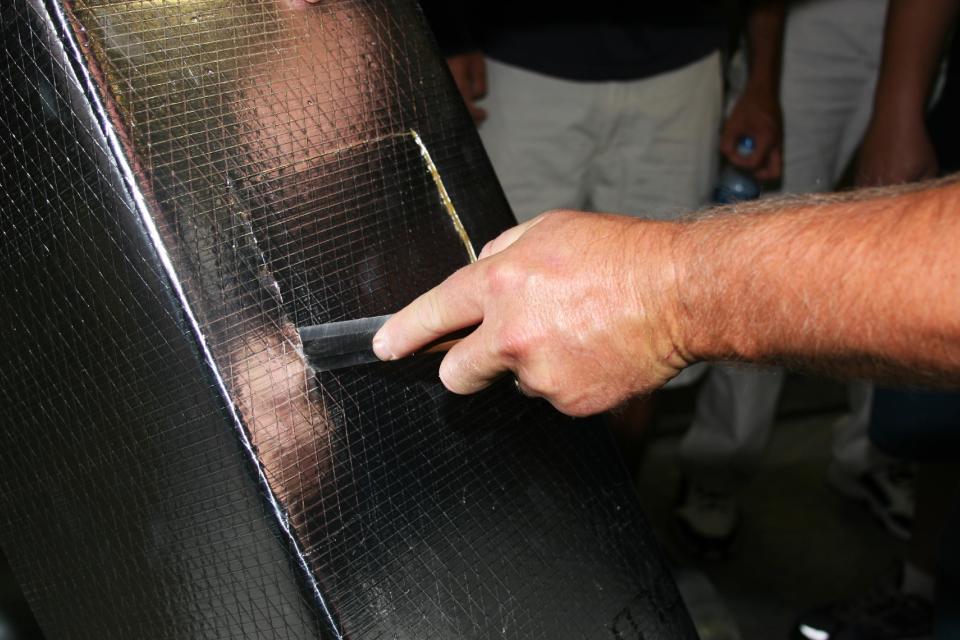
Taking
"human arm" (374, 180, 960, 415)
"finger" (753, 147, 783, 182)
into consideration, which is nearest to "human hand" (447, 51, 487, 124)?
"finger" (753, 147, 783, 182)

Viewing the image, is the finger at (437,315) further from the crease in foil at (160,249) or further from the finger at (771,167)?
the finger at (771,167)

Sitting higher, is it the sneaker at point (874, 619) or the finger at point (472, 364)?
the finger at point (472, 364)

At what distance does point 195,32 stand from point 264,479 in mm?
326

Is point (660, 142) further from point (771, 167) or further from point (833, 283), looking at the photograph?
point (833, 283)

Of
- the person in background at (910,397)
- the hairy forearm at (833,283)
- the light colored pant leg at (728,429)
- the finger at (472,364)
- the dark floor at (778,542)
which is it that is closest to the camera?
the hairy forearm at (833,283)

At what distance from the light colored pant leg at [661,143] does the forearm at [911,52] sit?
0.83 ft

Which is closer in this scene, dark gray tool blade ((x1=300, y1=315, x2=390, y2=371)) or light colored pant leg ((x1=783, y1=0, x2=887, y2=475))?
dark gray tool blade ((x1=300, y1=315, x2=390, y2=371))

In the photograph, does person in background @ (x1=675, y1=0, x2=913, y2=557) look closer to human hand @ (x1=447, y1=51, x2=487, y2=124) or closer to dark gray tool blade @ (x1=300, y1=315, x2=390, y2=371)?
human hand @ (x1=447, y1=51, x2=487, y2=124)

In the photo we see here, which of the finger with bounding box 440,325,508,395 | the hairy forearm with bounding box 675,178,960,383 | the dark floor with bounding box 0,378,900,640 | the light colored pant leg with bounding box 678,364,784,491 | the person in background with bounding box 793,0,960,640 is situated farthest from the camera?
the light colored pant leg with bounding box 678,364,784,491

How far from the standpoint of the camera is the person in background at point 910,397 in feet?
4.17

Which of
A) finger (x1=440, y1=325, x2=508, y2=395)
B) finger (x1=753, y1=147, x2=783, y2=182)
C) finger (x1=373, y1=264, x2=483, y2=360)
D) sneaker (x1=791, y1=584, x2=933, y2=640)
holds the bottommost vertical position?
sneaker (x1=791, y1=584, x2=933, y2=640)

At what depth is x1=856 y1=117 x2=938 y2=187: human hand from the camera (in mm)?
1343

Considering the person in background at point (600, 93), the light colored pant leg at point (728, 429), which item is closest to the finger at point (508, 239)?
the person in background at point (600, 93)

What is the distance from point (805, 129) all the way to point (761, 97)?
127mm
